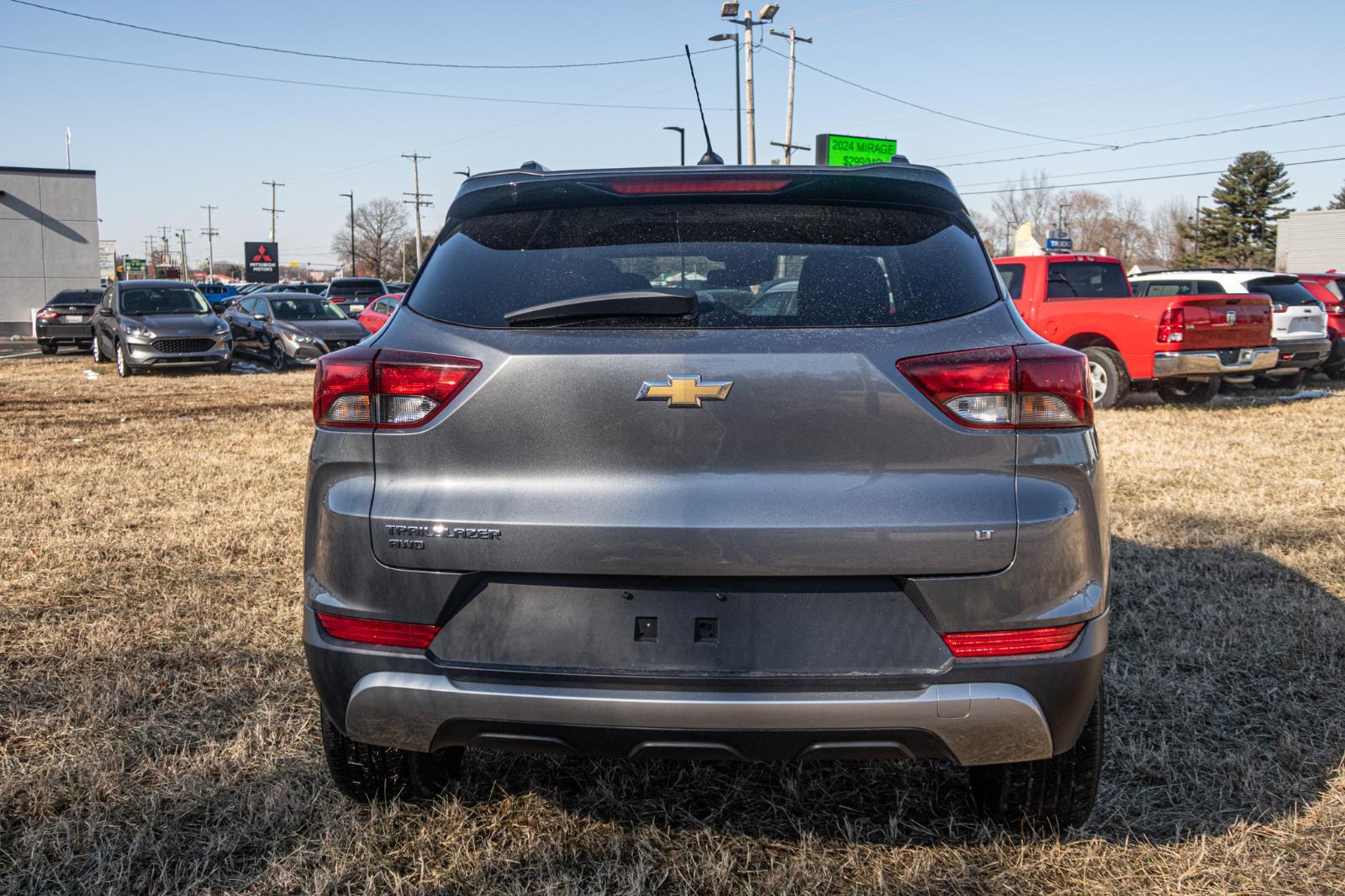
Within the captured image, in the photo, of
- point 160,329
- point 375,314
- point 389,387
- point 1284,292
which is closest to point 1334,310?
point 1284,292

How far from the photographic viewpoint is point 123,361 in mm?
18281

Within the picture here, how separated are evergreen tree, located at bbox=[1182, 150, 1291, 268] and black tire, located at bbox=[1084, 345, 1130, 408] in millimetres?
68656

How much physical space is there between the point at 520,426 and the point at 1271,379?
1693 centimetres

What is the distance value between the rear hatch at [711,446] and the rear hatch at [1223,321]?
11.0 m

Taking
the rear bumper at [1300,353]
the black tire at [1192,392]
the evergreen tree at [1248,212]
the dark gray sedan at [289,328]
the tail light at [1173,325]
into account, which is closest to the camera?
the tail light at [1173,325]

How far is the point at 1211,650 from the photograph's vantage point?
4410 mm

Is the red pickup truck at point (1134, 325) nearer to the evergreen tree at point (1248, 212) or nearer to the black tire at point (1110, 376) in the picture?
the black tire at point (1110, 376)

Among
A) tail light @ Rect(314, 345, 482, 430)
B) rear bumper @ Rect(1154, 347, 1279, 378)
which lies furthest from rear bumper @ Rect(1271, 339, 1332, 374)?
tail light @ Rect(314, 345, 482, 430)

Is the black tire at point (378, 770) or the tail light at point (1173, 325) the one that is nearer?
the black tire at point (378, 770)

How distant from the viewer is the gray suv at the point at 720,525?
232 centimetres

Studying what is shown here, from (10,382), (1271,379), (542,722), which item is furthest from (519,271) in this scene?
(10,382)

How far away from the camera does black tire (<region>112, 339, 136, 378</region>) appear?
1816 centimetres

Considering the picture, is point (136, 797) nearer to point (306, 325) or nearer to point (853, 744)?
point (853, 744)

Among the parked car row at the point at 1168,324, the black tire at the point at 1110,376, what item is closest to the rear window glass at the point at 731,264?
the parked car row at the point at 1168,324
